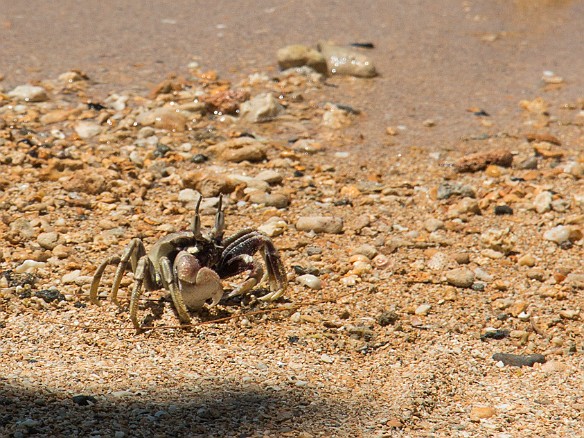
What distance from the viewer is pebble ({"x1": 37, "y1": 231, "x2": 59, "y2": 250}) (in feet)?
15.6

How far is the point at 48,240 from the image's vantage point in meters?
4.78

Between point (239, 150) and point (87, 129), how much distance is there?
1181 mm

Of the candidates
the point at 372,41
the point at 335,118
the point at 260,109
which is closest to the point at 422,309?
the point at 335,118

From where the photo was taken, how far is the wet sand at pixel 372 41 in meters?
7.16

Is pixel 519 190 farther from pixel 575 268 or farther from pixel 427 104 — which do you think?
pixel 427 104

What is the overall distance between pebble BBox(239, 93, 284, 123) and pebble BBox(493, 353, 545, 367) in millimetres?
3208

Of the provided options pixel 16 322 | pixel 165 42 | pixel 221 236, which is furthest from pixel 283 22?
pixel 16 322

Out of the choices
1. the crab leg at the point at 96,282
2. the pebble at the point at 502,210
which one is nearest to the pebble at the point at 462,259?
the pebble at the point at 502,210

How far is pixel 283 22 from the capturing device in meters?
8.48

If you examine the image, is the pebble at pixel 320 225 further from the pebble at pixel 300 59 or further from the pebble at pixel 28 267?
the pebble at pixel 300 59

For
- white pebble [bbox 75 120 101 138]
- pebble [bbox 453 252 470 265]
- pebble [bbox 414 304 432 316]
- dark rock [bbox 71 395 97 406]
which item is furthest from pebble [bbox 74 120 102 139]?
dark rock [bbox 71 395 97 406]

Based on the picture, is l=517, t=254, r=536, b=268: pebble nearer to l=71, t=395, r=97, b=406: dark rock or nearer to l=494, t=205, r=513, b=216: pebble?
l=494, t=205, r=513, b=216: pebble

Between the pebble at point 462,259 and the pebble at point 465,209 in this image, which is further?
the pebble at point 465,209

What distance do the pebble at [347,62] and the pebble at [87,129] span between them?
7.34ft
